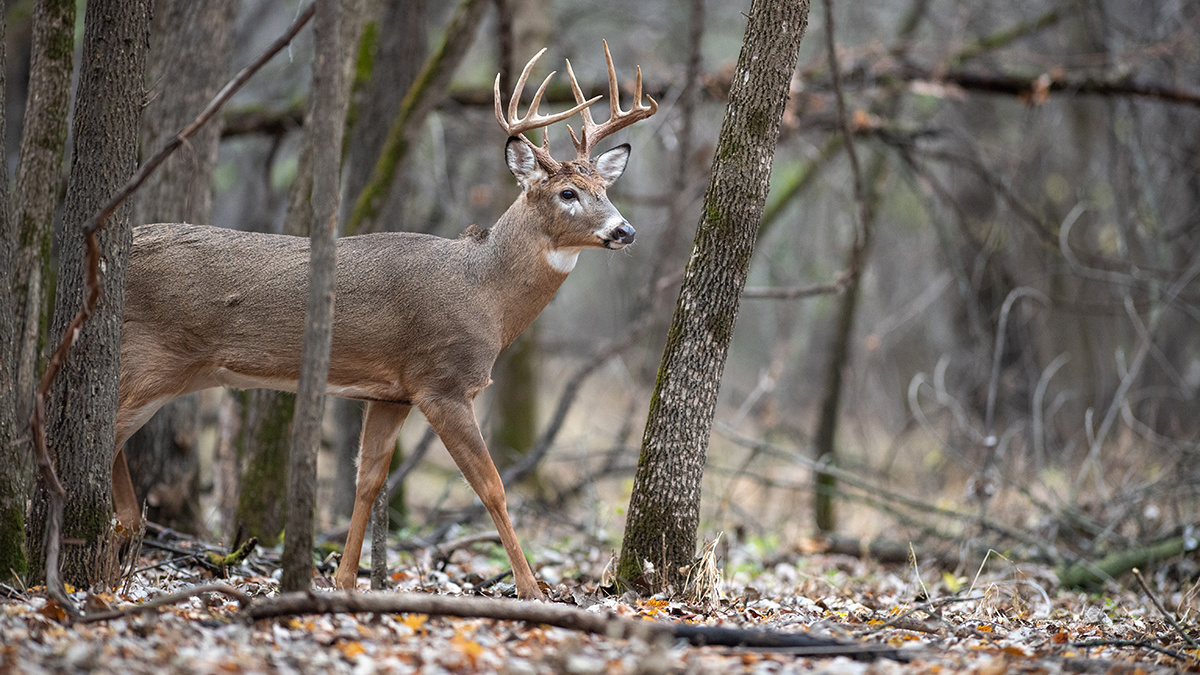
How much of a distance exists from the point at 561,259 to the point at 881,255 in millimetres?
10099

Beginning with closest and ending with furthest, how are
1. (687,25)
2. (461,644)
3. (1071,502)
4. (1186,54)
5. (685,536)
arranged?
(461,644), (685,536), (1071,502), (1186,54), (687,25)

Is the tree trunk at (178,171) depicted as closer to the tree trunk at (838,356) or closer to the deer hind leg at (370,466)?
the deer hind leg at (370,466)

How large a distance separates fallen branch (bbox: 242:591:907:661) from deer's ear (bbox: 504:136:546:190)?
103 inches

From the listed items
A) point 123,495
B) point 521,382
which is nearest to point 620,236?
point 123,495

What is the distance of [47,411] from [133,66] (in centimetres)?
152

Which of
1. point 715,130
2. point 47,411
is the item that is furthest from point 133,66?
point 715,130

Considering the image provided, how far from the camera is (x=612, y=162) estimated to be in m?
6.19

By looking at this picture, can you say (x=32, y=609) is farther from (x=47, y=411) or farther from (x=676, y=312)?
(x=676, y=312)

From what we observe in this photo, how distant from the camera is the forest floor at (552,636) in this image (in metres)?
3.38

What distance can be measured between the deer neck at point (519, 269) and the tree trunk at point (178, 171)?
2293 millimetres

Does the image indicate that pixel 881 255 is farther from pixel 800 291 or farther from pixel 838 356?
pixel 800 291

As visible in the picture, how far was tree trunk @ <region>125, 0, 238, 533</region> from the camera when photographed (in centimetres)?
653

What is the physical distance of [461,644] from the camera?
12.1ft

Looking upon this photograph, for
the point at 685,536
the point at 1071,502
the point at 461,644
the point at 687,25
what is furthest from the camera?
the point at 687,25
